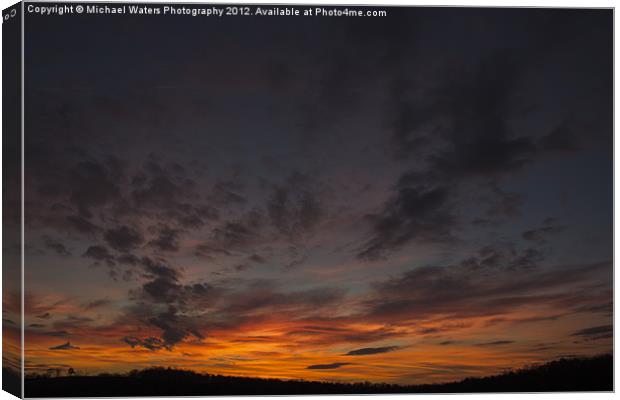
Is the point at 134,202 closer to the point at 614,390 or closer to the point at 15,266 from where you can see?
the point at 15,266

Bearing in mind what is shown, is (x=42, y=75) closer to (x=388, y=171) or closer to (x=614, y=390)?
(x=388, y=171)

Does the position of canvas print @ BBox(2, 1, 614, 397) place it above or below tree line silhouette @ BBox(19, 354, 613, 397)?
above

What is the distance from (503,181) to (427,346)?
227 centimetres

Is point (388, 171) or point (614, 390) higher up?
point (388, 171)

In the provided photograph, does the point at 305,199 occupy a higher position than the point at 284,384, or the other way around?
the point at 305,199

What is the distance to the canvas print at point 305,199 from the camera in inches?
512

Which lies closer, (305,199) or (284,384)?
(305,199)

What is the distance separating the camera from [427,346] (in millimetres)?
13508

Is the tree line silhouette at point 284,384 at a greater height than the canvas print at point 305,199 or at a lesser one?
lesser

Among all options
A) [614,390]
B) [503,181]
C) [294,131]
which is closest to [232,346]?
[294,131]

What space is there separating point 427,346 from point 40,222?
4980mm

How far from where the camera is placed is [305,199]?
13.3 m

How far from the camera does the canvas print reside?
13000 millimetres

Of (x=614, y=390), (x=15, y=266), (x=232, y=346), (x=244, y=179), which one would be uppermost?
(x=244, y=179)
